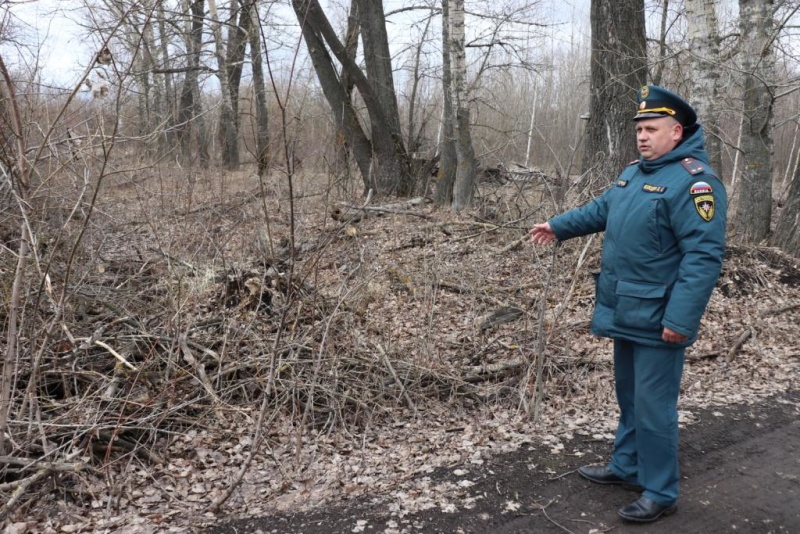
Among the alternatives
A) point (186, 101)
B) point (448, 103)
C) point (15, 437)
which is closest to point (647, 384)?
point (15, 437)

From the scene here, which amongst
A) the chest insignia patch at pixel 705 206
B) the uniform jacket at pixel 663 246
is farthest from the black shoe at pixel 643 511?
the chest insignia patch at pixel 705 206

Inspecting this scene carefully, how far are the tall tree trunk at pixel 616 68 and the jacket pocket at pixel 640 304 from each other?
4865 mm

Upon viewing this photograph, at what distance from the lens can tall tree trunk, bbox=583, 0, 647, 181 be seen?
741cm

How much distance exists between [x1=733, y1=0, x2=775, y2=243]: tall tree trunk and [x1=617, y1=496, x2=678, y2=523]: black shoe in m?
6.81

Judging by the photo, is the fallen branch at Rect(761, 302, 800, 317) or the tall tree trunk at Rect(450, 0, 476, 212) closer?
the fallen branch at Rect(761, 302, 800, 317)

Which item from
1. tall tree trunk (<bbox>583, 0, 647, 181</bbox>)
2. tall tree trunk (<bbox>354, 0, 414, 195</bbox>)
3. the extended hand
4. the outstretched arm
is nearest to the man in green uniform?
the extended hand

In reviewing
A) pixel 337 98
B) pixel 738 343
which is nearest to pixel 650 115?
pixel 738 343

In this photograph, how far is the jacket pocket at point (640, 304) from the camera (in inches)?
109

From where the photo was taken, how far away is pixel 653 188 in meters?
2.80

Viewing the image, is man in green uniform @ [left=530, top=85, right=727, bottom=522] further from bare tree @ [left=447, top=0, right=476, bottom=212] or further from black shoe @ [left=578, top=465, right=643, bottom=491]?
bare tree @ [left=447, top=0, right=476, bottom=212]

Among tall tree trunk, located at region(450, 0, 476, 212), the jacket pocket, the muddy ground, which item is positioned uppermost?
tall tree trunk, located at region(450, 0, 476, 212)

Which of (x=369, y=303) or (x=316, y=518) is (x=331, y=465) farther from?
(x=369, y=303)

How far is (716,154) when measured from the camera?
963 centimetres

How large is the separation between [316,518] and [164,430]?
1244 mm
